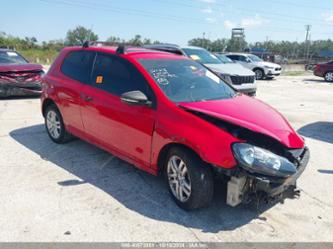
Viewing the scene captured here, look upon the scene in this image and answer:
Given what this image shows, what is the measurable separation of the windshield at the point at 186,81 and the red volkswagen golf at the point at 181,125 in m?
0.02

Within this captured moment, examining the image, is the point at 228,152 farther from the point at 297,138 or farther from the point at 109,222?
the point at 109,222

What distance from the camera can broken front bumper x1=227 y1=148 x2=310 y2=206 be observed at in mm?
2973

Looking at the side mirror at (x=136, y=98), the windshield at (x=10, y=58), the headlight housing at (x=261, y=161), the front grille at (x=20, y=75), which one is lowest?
the headlight housing at (x=261, y=161)

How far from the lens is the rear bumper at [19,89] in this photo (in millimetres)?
9406

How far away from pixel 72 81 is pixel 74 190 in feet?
5.92

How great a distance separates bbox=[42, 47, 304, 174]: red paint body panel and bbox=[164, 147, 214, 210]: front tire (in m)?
0.12

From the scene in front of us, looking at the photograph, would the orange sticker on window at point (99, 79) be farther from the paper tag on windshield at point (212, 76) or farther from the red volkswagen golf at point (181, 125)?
the paper tag on windshield at point (212, 76)

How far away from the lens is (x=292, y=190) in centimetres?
345

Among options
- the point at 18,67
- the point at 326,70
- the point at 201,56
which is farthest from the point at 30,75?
the point at 326,70

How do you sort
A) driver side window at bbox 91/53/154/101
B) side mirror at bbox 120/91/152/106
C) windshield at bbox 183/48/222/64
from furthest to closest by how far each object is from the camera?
windshield at bbox 183/48/222/64 < driver side window at bbox 91/53/154/101 < side mirror at bbox 120/91/152/106

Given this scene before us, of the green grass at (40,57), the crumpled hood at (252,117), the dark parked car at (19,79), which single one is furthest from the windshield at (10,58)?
the green grass at (40,57)

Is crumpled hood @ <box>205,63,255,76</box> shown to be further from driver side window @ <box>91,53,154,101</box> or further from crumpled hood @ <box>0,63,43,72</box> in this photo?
driver side window @ <box>91,53,154,101</box>

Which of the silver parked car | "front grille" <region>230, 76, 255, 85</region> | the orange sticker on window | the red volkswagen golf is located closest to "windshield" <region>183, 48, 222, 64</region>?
the silver parked car

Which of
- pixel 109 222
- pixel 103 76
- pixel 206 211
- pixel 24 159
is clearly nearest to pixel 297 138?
pixel 206 211
